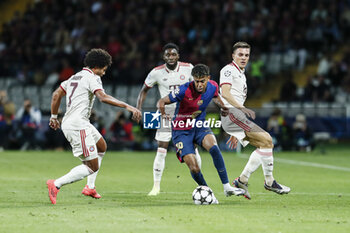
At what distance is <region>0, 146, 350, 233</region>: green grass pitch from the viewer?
7.84 metres

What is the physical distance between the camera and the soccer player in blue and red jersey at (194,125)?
10102 millimetres

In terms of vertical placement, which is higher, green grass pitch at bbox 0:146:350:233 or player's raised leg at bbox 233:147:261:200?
player's raised leg at bbox 233:147:261:200

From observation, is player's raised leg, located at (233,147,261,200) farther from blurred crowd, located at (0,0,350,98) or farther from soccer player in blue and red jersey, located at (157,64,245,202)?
blurred crowd, located at (0,0,350,98)

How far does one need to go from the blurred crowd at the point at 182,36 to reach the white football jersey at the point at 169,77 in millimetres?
12521

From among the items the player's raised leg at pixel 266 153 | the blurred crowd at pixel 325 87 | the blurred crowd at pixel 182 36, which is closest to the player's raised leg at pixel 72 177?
the player's raised leg at pixel 266 153

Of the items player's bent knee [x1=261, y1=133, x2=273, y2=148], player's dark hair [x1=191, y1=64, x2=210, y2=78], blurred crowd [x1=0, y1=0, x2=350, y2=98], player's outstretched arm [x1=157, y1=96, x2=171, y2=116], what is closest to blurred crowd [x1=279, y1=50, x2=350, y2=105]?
blurred crowd [x1=0, y1=0, x2=350, y2=98]

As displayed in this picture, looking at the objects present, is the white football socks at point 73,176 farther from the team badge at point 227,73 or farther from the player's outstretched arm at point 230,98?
the team badge at point 227,73

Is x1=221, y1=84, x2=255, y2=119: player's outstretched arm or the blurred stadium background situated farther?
the blurred stadium background

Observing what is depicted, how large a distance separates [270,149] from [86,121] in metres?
2.80

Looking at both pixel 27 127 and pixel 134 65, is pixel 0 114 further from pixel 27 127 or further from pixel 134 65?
pixel 134 65

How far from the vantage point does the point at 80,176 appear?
10.0 m

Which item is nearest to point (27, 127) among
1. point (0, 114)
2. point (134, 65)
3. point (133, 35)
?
point (0, 114)

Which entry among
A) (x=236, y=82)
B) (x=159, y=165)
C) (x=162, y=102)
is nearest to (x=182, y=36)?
(x=159, y=165)

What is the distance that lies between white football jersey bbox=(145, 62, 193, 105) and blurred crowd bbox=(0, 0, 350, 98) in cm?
1252
